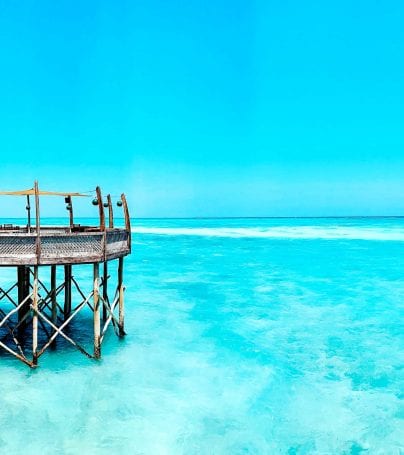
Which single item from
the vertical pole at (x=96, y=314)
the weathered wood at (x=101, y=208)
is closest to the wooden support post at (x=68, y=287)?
the vertical pole at (x=96, y=314)

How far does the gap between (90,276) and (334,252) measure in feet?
100

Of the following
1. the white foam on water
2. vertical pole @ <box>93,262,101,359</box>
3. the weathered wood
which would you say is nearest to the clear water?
vertical pole @ <box>93,262,101,359</box>

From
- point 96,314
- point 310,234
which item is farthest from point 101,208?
point 310,234

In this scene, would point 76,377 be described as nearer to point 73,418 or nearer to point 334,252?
point 73,418

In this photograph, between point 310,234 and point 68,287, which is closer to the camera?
point 68,287

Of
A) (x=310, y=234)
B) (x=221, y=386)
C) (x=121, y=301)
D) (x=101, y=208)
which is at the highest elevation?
(x=101, y=208)

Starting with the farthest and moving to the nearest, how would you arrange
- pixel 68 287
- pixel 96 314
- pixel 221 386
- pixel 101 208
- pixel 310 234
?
pixel 310 234 → pixel 68 287 → pixel 96 314 → pixel 221 386 → pixel 101 208

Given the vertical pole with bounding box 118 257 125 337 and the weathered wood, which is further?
the vertical pole with bounding box 118 257 125 337

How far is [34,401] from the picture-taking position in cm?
1121

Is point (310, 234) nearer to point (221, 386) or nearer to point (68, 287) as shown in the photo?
point (68, 287)

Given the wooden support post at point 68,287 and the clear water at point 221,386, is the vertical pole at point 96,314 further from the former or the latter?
the wooden support post at point 68,287

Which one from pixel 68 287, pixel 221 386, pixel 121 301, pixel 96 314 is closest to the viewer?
pixel 221 386

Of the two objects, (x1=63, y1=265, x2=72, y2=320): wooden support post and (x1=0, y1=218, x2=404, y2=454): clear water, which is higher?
(x1=63, y1=265, x2=72, y2=320): wooden support post

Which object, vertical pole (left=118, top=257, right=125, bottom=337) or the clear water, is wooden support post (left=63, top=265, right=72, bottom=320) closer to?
the clear water
